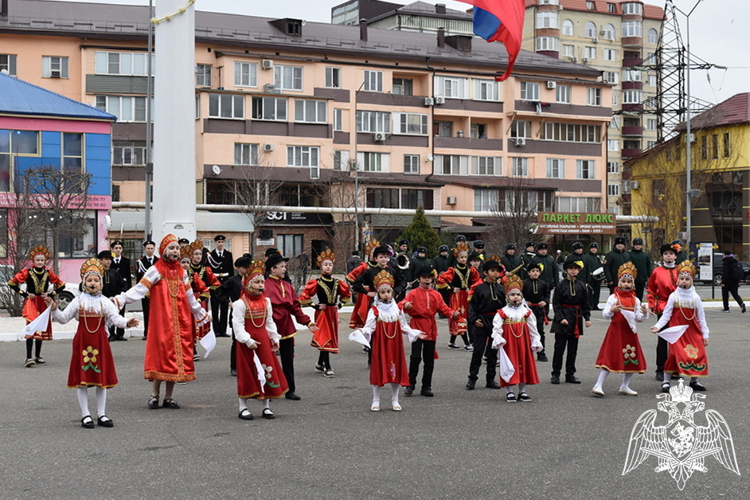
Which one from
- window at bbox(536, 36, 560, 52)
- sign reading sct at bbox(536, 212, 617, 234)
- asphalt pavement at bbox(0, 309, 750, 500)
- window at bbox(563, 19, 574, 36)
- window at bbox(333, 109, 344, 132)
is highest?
window at bbox(563, 19, 574, 36)

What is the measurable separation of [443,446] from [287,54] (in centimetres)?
5612

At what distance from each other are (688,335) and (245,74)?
169 feet

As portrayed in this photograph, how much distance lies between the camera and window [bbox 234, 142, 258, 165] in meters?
58.9

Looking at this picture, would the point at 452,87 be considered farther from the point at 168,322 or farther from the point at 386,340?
the point at 168,322

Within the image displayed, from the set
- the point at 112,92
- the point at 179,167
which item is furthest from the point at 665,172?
the point at 179,167

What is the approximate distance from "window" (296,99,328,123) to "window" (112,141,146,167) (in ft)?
32.0

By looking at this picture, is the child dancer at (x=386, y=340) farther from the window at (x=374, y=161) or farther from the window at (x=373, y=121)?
the window at (x=373, y=121)

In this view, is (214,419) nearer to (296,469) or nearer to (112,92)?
(296,469)

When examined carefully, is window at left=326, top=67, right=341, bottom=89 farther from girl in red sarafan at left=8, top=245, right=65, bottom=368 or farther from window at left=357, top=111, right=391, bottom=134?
girl in red sarafan at left=8, top=245, right=65, bottom=368

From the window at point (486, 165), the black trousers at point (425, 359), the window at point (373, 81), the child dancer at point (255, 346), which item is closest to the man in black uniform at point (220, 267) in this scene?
the black trousers at point (425, 359)

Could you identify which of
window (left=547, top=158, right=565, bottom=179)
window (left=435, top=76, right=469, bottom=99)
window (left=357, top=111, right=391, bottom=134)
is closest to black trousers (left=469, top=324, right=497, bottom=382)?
window (left=357, top=111, right=391, bottom=134)

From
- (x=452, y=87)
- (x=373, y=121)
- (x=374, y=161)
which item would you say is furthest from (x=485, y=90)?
(x=374, y=161)

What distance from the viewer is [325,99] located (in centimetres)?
6172

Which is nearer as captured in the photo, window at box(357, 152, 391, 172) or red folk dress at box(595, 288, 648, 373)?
red folk dress at box(595, 288, 648, 373)
